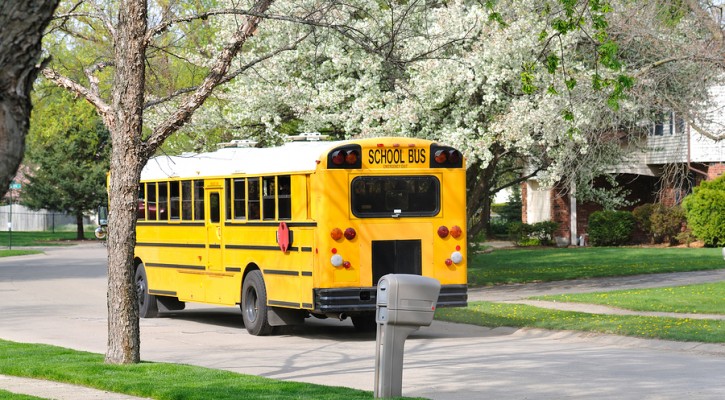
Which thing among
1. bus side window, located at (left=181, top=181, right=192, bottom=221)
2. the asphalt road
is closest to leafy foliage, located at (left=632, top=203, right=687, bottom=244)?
the asphalt road

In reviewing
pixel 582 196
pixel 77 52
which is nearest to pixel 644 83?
pixel 582 196

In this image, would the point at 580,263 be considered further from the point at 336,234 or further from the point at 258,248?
the point at 336,234

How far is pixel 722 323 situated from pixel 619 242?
Result: 89.9ft

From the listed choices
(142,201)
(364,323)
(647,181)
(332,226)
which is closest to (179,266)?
(142,201)

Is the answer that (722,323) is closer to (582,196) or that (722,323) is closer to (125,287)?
(125,287)

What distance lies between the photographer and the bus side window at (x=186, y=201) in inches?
781

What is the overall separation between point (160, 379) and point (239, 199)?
6.80m

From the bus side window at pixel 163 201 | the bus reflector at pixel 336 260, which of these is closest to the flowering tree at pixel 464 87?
the bus side window at pixel 163 201

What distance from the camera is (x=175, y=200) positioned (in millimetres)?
20312

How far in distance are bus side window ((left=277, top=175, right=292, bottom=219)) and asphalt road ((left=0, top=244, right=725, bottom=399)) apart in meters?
1.83

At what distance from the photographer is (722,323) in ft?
57.5

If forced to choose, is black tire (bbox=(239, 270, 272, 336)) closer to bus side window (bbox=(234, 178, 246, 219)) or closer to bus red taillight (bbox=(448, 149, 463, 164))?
bus side window (bbox=(234, 178, 246, 219))

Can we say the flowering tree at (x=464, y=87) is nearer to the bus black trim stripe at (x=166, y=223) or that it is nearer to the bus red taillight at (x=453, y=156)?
the bus black trim stripe at (x=166, y=223)

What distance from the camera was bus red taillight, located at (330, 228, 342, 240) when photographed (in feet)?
53.9
